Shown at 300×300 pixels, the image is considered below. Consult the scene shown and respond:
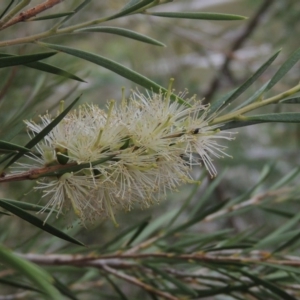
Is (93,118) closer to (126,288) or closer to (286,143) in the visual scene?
(126,288)

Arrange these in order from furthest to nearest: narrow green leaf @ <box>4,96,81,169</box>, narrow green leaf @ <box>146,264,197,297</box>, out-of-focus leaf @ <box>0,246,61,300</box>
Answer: narrow green leaf @ <box>146,264,197,297</box>, narrow green leaf @ <box>4,96,81,169</box>, out-of-focus leaf @ <box>0,246,61,300</box>

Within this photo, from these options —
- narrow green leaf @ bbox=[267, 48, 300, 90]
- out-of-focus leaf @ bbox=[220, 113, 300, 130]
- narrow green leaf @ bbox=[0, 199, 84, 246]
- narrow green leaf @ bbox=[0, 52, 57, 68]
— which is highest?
narrow green leaf @ bbox=[267, 48, 300, 90]

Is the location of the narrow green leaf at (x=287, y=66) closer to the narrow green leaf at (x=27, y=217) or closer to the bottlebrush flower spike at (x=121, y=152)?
the bottlebrush flower spike at (x=121, y=152)

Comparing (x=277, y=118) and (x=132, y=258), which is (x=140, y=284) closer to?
(x=132, y=258)

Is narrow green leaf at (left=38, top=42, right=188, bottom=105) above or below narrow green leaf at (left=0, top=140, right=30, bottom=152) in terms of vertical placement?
above

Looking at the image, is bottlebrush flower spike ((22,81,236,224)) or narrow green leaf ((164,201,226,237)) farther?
narrow green leaf ((164,201,226,237))

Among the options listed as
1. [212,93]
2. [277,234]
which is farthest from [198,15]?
[212,93]

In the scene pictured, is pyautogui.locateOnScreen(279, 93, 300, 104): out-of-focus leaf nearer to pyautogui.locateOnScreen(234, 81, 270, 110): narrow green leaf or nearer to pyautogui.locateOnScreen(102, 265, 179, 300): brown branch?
pyautogui.locateOnScreen(234, 81, 270, 110): narrow green leaf

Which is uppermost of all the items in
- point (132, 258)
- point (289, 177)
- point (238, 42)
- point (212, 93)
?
point (238, 42)

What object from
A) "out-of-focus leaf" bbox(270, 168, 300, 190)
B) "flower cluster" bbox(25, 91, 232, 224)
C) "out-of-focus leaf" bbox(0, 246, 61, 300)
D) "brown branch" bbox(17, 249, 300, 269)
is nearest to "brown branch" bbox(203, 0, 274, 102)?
"out-of-focus leaf" bbox(270, 168, 300, 190)
